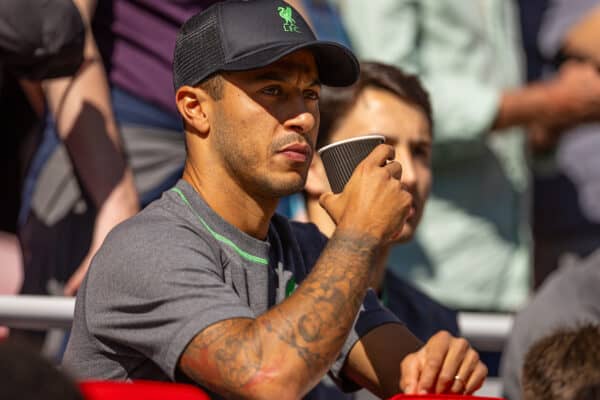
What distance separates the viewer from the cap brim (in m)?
2.49

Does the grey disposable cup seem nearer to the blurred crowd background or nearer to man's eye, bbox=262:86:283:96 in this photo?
man's eye, bbox=262:86:283:96

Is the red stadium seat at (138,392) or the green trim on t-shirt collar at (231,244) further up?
the red stadium seat at (138,392)

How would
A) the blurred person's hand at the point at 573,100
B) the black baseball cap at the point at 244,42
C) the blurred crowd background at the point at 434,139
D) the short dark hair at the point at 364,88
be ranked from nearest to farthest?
the black baseball cap at the point at 244,42
the blurred crowd background at the point at 434,139
the short dark hair at the point at 364,88
the blurred person's hand at the point at 573,100

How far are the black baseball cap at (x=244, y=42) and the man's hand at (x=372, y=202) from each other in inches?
11.1

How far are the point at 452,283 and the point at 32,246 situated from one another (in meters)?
1.59

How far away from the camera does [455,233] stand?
4539mm

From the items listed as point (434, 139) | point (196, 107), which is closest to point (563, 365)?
point (196, 107)

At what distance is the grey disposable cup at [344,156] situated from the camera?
2.51m

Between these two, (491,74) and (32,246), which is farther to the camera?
(491,74)

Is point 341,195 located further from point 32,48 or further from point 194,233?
point 32,48

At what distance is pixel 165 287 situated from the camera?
2.32 meters

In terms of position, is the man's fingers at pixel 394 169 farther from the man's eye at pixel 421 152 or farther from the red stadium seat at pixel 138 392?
→ the man's eye at pixel 421 152

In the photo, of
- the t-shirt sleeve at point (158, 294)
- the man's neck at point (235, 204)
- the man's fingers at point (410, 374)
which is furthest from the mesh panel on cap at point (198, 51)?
the man's fingers at point (410, 374)

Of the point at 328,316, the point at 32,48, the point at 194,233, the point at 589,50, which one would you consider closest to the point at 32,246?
the point at 32,48
